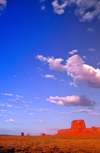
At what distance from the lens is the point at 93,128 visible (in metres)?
185

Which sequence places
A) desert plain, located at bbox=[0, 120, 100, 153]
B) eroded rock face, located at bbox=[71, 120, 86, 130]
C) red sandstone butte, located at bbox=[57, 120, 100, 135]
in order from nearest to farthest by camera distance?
desert plain, located at bbox=[0, 120, 100, 153] < red sandstone butte, located at bbox=[57, 120, 100, 135] < eroded rock face, located at bbox=[71, 120, 86, 130]

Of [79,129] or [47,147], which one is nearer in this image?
[47,147]

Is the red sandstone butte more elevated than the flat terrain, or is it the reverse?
the red sandstone butte

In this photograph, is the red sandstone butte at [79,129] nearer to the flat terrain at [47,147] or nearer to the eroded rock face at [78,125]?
the eroded rock face at [78,125]

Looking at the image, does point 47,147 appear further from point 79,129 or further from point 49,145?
point 79,129

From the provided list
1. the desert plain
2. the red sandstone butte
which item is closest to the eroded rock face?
the red sandstone butte

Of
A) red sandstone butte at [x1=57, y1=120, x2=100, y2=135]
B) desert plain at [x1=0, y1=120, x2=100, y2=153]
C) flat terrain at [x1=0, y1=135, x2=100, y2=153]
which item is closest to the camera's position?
flat terrain at [x1=0, y1=135, x2=100, y2=153]

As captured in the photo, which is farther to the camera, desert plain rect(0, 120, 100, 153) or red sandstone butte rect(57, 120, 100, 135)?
red sandstone butte rect(57, 120, 100, 135)

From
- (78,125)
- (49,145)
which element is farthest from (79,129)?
(49,145)

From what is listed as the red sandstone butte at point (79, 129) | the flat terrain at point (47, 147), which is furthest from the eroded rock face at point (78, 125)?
the flat terrain at point (47, 147)

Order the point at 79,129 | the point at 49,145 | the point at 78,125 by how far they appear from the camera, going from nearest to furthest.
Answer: the point at 49,145 < the point at 79,129 < the point at 78,125

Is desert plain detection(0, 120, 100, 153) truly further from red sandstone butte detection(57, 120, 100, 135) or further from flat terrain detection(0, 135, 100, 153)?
red sandstone butte detection(57, 120, 100, 135)

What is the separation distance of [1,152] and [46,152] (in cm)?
806

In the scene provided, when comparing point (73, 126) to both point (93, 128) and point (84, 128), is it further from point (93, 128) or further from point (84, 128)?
point (93, 128)
